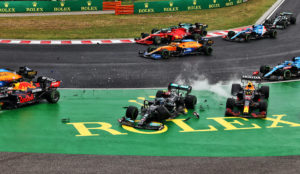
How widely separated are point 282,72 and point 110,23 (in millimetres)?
22545

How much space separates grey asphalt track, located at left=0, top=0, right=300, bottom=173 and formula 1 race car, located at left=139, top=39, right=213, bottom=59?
62 centimetres

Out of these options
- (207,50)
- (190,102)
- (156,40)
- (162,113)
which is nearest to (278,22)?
(207,50)

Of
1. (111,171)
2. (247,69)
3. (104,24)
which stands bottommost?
(111,171)

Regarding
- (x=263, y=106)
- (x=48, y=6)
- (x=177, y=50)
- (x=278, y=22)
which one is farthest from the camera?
(x=48, y=6)

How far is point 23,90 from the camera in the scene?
23.2 meters

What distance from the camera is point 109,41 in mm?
40812

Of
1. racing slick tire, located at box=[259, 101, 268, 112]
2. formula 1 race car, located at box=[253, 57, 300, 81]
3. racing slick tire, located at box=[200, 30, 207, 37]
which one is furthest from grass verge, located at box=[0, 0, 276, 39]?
racing slick tire, located at box=[259, 101, 268, 112]

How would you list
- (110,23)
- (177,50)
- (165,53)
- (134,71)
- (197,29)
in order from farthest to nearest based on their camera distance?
(110,23)
(197,29)
(177,50)
(165,53)
(134,71)

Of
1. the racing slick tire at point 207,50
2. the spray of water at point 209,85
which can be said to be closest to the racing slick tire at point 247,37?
the racing slick tire at point 207,50

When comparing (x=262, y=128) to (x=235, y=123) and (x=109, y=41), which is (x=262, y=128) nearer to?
(x=235, y=123)

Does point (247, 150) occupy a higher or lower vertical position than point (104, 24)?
lower

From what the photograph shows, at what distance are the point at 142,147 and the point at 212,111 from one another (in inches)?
235

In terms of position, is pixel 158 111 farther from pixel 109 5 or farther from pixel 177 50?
pixel 109 5

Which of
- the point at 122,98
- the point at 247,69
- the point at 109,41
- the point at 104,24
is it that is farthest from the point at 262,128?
the point at 104,24
